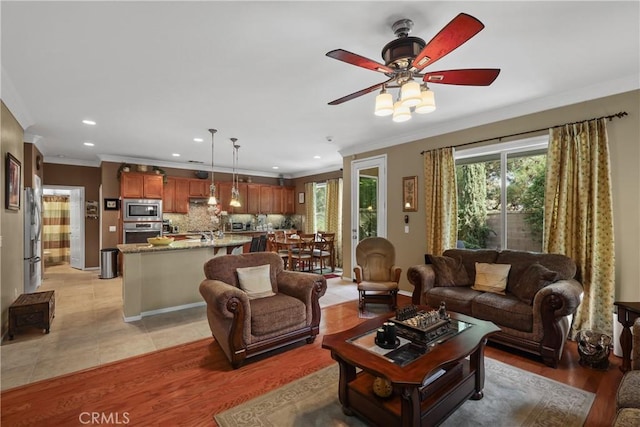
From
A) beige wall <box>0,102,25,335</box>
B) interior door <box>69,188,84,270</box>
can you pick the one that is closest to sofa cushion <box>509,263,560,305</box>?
beige wall <box>0,102,25,335</box>

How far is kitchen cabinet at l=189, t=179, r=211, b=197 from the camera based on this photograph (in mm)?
7855

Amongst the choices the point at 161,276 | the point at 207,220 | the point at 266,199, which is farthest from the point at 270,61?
the point at 266,199

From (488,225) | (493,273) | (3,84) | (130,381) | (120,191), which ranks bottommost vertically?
(130,381)

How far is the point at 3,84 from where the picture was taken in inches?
119

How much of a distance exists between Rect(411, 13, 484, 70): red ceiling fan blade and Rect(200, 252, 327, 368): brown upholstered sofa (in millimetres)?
2313

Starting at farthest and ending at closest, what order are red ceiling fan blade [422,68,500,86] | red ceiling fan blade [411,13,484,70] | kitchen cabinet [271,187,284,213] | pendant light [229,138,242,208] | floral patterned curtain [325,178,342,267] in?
kitchen cabinet [271,187,284,213] → floral patterned curtain [325,178,342,267] → pendant light [229,138,242,208] → red ceiling fan blade [422,68,500,86] → red ceiling fan blade [411,13,484,70]

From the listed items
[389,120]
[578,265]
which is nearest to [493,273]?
[578,265]

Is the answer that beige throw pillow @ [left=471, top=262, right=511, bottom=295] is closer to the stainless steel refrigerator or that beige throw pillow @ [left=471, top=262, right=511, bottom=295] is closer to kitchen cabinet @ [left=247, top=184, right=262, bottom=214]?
the stainless steel refrigerator

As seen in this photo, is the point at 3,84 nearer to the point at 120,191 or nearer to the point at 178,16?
the point at 178,16

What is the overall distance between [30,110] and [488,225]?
254 inches

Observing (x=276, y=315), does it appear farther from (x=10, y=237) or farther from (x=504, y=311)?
(x=10, y=237)

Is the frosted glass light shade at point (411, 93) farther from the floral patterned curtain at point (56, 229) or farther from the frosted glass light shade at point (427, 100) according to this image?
the floral patterned curtain at point (56, 229)

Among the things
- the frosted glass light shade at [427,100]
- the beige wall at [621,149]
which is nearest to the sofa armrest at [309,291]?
the frosted glass light shade at [427,100]

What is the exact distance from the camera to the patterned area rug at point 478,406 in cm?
201
